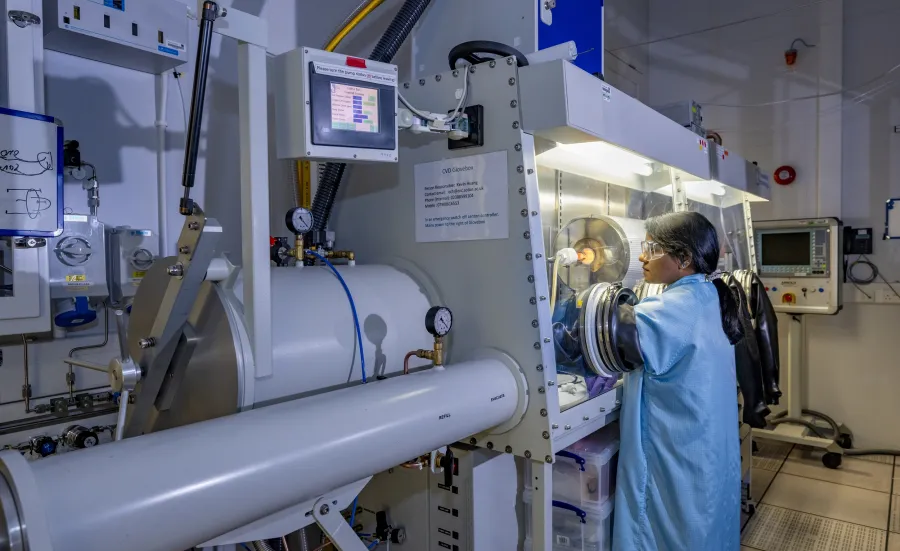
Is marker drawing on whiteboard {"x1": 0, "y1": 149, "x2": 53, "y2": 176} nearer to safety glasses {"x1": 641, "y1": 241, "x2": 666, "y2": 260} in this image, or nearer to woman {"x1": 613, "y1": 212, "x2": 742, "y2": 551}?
woman {"x1": 613, "y1": 212, "x2": 742, "y2": 551}

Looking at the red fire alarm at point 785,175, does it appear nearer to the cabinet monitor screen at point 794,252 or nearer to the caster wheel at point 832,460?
the cabinet monitor screen at point 794,252

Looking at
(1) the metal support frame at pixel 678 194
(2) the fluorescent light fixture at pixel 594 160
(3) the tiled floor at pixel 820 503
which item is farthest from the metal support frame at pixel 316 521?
(3) the tiled floor at pixel 820 503

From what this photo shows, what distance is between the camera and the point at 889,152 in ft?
12.6

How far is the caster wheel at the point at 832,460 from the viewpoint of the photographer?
12.0 feet

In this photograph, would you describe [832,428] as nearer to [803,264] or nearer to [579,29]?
[803,264]

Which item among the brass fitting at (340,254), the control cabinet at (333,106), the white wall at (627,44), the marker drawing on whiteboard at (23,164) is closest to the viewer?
the control cabinet at (333,106)

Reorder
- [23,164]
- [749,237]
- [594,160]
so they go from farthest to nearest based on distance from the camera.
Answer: [749,237]
[594,160]
[23,164]

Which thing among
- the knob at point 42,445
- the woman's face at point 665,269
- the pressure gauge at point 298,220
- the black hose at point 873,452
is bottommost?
the black hose at point 873,452

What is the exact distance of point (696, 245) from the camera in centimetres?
192

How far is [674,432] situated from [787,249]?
2.81 m

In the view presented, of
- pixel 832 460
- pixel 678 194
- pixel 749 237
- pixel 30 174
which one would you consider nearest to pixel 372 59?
pixel 30 174

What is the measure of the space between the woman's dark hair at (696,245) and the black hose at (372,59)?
1.07 metres

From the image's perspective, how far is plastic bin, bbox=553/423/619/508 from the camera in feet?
5.96

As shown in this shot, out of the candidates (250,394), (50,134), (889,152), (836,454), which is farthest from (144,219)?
(889,152)
